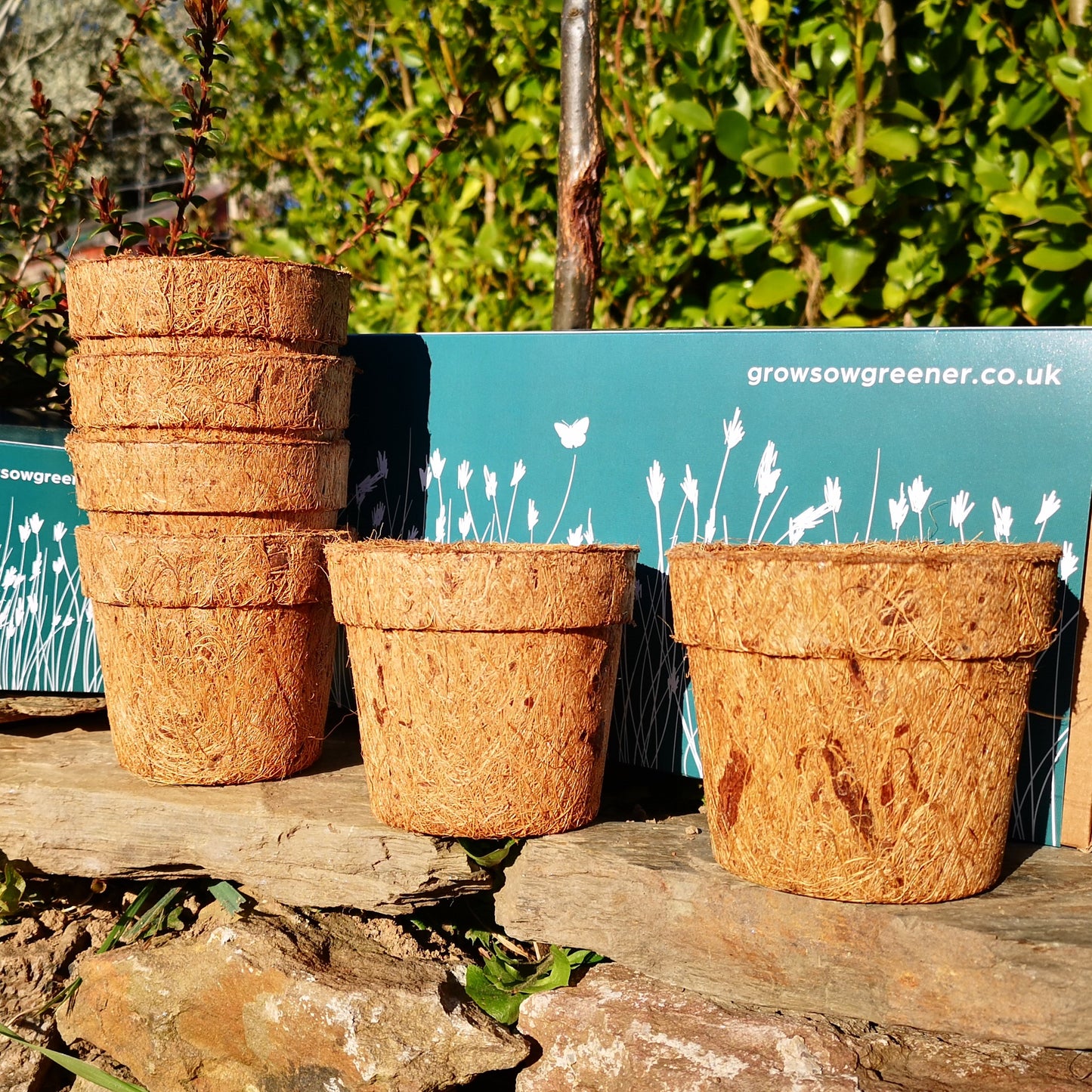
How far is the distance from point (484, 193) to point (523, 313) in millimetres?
518

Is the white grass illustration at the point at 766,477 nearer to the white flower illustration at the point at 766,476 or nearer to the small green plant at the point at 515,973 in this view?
the white flower illustration at the point at 766,476

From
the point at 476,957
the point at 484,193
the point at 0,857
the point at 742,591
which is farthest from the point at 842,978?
the point at 484,193

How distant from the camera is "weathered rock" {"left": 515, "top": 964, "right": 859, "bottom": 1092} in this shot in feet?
6.84

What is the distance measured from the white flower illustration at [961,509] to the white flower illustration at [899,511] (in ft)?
0.29

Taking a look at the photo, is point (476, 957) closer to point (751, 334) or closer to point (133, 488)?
point (133, 488)

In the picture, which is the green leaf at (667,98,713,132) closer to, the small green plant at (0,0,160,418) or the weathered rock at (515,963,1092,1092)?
the small green plant at (0,0,160,418)

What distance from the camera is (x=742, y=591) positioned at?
206cm

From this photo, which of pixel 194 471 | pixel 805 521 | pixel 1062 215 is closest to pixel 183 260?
pixel 194 471

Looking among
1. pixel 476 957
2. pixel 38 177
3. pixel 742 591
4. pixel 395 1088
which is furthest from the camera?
pixel 38 177

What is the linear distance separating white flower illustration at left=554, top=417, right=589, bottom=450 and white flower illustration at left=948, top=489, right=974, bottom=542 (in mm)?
840

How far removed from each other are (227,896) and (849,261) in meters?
2.16

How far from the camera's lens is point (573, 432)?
2842mm

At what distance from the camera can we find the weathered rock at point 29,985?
2.62m

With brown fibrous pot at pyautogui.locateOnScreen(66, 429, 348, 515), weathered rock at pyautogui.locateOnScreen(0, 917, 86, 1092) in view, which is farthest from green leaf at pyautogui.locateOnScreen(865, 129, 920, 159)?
weathered rock at pyautogui.locateOnScreen(0, 917, 86, 1092)
